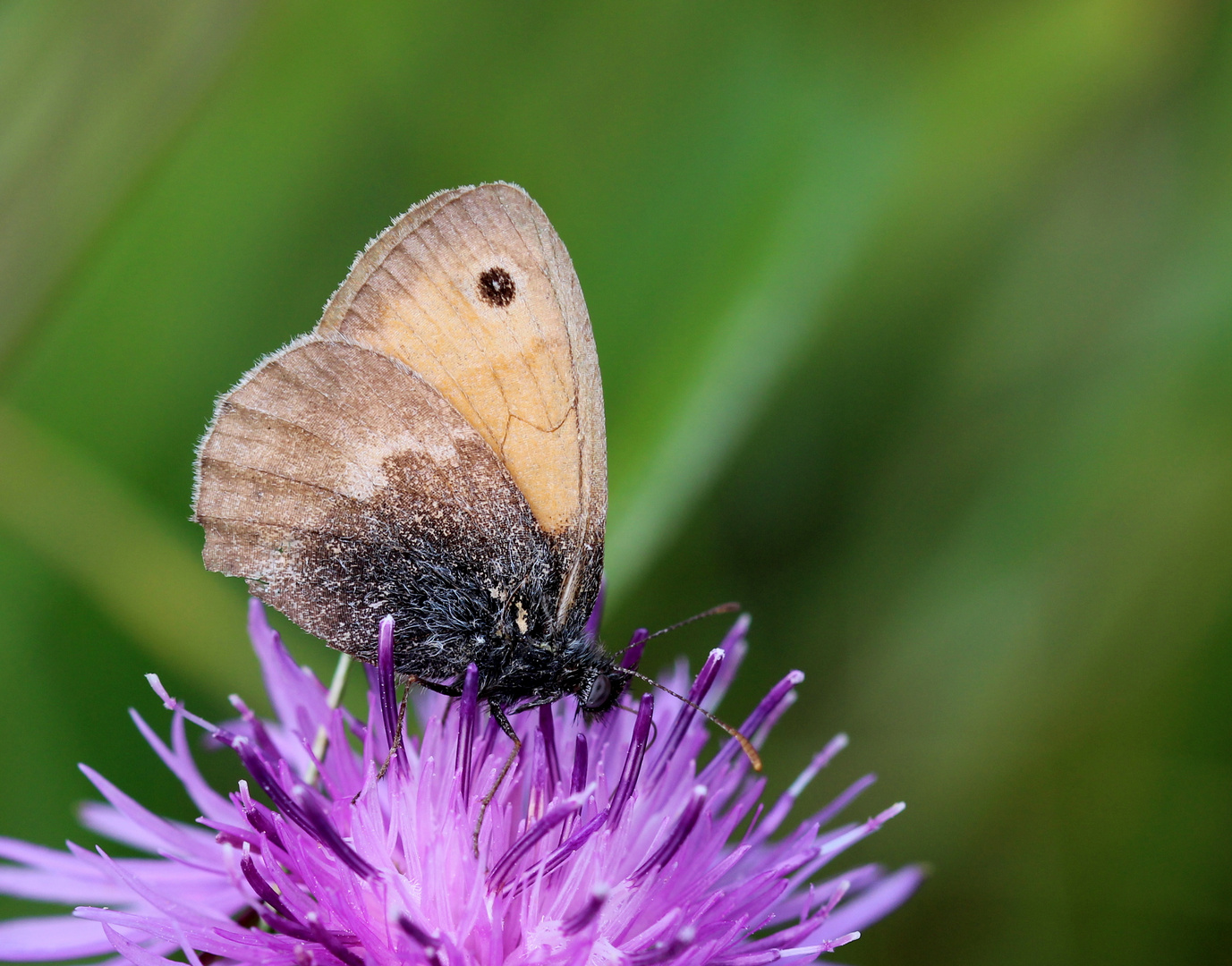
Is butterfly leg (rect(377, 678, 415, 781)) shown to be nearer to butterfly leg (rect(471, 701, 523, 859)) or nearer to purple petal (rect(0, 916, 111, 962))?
butterfly leg (rect(471, 701, 523, 859))

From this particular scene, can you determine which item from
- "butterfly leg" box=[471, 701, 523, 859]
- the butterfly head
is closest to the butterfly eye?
the butterfly head

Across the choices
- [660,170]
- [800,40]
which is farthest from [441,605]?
[800,40]

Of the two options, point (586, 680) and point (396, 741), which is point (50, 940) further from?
point (586, 680)

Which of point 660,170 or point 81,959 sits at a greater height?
point 660,170

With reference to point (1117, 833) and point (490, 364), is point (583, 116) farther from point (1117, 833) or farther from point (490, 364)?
point (1117, 833)

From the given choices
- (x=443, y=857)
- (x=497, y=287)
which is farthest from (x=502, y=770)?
(x=497, y=287)

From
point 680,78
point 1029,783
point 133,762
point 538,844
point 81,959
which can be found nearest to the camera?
point 538,844
